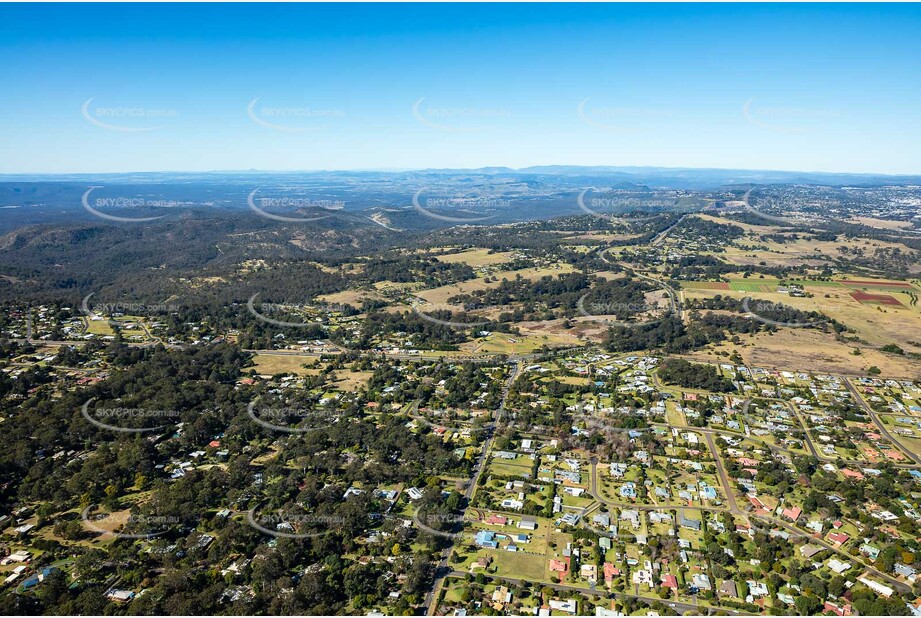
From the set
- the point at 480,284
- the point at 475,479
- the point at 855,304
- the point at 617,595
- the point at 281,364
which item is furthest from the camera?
the point at 480,284

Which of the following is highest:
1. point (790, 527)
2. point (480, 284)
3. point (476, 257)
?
point (476, 257)

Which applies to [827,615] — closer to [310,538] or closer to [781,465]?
[781,465]

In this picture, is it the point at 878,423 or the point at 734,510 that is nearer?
the point at 734,510

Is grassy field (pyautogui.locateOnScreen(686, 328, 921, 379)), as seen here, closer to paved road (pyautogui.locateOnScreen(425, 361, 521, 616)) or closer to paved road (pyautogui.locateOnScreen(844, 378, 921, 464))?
paved road (pyautogui.locateOnScreen(844, 378, 921, 464))

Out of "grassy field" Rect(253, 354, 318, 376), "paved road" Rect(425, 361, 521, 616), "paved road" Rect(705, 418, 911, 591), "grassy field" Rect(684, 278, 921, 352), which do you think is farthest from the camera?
"grassy field" Rect(684, 278, 921, 352)

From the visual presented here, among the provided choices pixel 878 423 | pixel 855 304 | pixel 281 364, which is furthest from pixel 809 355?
pixel 281 364

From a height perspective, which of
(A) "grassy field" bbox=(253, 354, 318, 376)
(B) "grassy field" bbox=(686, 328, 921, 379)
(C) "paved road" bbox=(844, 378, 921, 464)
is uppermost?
(B) "grassy field" bbox=(686, 328, 921, 379)

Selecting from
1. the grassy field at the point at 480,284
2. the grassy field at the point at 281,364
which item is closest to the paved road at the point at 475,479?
the grassy field at the point at 281,364

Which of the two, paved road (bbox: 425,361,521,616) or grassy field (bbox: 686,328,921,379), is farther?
grassy field (bbox: 686,328,921,379)

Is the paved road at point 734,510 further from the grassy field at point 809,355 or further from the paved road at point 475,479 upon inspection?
the grassy field at point 809,355

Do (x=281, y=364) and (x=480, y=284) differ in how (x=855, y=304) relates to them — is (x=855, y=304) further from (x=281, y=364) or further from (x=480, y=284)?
(x=281, y=364)

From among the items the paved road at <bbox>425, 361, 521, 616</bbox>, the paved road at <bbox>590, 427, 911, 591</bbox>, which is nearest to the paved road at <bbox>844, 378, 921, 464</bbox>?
the paved road at <bbox>590, 427, 911, 591</bbox>
